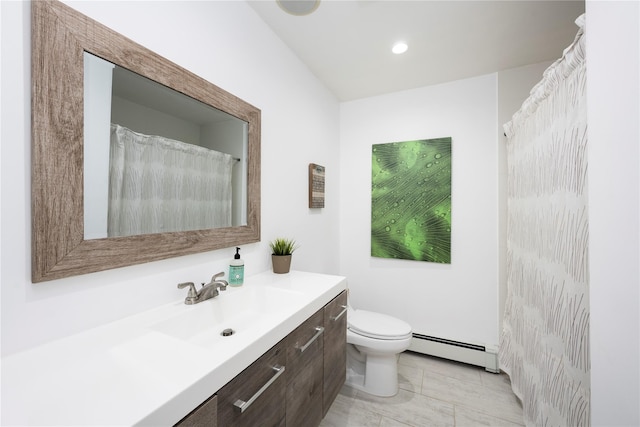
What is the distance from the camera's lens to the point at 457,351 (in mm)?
2197

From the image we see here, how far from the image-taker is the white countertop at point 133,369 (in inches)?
20.0

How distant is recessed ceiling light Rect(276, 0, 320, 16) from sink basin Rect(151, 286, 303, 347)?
4.99 feet

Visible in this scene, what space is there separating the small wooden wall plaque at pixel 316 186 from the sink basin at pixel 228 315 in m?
0.96

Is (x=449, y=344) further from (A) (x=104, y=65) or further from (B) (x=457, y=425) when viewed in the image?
(A) (x=104, y=65)

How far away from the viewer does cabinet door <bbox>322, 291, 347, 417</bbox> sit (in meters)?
1.31

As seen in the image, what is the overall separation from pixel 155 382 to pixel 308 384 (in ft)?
2.40

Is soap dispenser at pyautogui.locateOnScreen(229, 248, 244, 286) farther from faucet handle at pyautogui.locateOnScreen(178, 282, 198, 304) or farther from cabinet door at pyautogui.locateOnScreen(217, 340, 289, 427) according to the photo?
cabinet door at pyautogui.locateOnScreen(217, 340, 289, 427)

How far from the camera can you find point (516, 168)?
1.81 metres

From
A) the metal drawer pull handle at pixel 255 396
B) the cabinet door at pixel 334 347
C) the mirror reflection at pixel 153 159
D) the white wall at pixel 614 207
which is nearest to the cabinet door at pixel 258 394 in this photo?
the metal drawer pull handle at pixel 255 396

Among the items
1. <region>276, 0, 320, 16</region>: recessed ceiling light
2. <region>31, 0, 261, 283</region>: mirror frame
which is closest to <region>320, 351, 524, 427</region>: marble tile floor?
<region>31, 0, 261, 283</region>: mirror frame

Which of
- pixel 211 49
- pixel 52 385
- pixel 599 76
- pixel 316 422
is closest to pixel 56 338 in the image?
pixel 52 385

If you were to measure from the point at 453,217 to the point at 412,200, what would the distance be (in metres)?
0.37

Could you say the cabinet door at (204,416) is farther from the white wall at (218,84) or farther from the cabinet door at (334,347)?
the cabinet door at (334,347)

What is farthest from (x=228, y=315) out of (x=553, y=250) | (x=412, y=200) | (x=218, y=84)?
(x=412, y=200)
